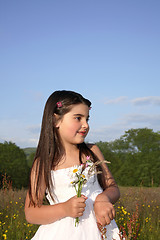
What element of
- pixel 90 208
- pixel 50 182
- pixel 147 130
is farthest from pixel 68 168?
pixel 147 130

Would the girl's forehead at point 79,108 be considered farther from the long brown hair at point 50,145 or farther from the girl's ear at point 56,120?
the girl's ear at point 56,120

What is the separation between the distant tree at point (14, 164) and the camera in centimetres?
1220

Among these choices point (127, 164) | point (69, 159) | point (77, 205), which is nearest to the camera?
point (77, 205)

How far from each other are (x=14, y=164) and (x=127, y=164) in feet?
22.4

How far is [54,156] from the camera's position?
263 centimetres

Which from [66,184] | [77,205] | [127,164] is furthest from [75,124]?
[127,164]

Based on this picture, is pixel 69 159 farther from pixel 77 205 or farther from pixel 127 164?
pixel 127 164

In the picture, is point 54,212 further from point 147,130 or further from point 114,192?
point 147,130

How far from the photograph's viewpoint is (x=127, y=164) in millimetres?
15859

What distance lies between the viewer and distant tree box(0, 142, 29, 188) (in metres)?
12.2

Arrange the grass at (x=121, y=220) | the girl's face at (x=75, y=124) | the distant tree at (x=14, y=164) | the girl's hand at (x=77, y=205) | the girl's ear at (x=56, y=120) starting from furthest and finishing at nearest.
Result: 1. the distant tree at (x=14, y=164)
2. the grass at (x=121, y=220)
3. the girl's ear at (x=56, y=120)
4. the girl's face at (x=75, y=124)
5. the girl's hand at (x=77, y=205)

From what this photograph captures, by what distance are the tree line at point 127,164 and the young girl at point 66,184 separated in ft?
16.7

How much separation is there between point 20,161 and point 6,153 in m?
0.75

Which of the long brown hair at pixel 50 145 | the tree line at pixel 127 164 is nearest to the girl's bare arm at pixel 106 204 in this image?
A: the long brown hair at pixel 50 145
